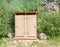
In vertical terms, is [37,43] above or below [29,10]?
below

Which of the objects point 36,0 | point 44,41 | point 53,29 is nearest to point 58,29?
point 53,29

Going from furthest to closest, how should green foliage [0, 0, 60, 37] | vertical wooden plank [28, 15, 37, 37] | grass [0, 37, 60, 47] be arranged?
1. green foliage [0, 0, 60, 37]
2. vertical wooden plank [28, 15, 37, 37]
3. grass [0, 37, 60, 47]

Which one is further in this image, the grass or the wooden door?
the wooden door

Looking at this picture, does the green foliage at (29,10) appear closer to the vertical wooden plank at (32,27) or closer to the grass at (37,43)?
the vertical wooden plank at (32,27)

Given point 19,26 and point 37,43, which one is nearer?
point 37,43

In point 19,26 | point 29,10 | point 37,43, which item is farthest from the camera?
point 29,10

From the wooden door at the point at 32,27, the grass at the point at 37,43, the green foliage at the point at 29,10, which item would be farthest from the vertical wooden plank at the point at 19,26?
the grass at the point at 37,43

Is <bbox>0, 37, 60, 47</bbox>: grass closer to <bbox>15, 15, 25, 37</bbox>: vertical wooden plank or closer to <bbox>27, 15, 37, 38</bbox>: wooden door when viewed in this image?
<bbox>27, 15, 37, 38</bbox>: wooden door

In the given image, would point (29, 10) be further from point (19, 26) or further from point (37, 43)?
point (37, 43)

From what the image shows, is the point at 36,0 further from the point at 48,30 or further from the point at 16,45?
the point at 16,45

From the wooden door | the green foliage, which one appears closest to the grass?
the wooden door

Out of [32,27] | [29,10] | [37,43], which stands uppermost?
[29,10]

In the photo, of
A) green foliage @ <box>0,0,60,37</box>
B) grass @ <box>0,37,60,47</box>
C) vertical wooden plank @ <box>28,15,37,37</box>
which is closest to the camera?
grass @ <box>0,37,60,47</box>

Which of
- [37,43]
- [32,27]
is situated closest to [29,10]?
[32,27]
